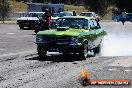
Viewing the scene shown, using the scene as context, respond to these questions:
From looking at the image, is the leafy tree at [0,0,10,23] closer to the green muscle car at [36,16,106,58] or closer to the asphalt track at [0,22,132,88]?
the asphalt track at [0,22,132,88]

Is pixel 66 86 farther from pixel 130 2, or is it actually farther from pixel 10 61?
pixel 130 2

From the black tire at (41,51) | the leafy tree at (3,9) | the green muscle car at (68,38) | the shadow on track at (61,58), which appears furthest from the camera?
the leafy tree at (3,9)

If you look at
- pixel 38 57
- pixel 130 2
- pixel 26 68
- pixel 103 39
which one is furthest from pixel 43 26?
pixel 130 2

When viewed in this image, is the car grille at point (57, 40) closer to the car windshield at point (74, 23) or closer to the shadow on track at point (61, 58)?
the shadow on track at point (61, 58)


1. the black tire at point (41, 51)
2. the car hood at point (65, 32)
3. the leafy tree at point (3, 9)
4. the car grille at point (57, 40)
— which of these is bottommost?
the leafy tree at point (3, 9)

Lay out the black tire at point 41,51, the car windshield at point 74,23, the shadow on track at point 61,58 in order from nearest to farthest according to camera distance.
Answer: the shadow on track at point 61,58
the black tire at point 41,51
the car windshield at point 74,23

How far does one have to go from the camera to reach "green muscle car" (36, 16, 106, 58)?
614 inches

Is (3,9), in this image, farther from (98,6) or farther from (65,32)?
(65,32)

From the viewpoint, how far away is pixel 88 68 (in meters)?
13.4

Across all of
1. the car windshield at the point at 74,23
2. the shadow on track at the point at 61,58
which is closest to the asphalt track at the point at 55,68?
the shadow on track at the point at 61,58

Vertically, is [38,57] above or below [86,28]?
below

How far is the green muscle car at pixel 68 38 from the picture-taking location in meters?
15.6

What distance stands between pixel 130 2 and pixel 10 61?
87.5 m

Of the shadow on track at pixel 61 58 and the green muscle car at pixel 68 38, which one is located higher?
the green muscle car at pixel 68 38
